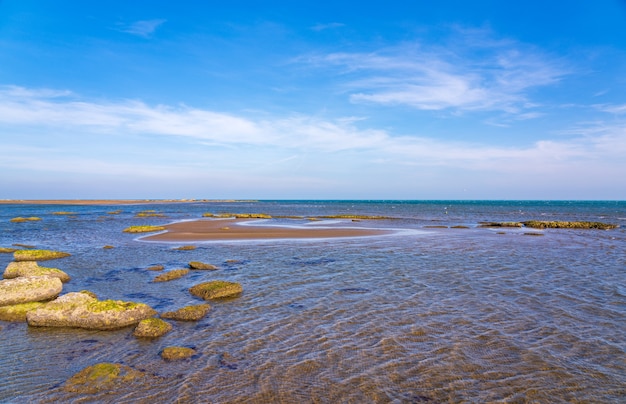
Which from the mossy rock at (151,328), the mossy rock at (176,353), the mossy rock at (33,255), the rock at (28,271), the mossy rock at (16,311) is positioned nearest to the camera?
the mossy rock at (176,353)

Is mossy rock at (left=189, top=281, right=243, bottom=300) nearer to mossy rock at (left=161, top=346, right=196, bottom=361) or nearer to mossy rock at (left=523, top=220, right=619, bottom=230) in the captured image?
mossy rock at (left=161, top=346, right=196, bottom=361)

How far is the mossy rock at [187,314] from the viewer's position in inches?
471

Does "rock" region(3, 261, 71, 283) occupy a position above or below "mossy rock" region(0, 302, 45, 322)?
above

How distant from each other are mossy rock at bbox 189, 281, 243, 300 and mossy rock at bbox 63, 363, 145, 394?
5948 mm

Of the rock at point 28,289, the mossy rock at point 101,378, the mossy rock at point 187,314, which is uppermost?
the rock at point 28,289

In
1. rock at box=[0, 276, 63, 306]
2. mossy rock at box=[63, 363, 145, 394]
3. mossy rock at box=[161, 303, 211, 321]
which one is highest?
rock at box=[0, 276, 63, 306]

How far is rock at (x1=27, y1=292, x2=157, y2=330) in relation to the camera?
11.2 metres

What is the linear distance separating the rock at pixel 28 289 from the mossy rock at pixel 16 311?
61cm

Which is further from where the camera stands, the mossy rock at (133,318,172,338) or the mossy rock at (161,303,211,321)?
the mossy rock at (161,303,211,321)

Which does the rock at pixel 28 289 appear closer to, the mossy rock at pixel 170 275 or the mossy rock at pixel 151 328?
the mossy rock at pixel 170 275

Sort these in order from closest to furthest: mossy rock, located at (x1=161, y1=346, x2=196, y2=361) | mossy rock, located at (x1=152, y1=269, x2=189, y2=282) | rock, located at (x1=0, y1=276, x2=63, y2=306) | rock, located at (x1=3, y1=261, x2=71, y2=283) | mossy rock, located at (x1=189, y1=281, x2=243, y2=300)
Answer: mossy rock, located at (x1=161, y1=346, x2=196, y2=361) → rock, located at (x1=0, y1=276, x2=63, y2=306) → mossy rock, located at (x1=189, y1=281, x2=243, y2=300) → rock, located at (x1=3, y1=261, x2=71, y2=283) → mossy rock, located at (x1=152, y1=269, x2=189, y2=282)

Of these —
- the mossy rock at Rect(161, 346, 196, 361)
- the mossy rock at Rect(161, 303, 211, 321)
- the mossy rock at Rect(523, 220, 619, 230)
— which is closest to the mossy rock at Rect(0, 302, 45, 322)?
the mossy rock at Rect(161, 303, 211, 321)

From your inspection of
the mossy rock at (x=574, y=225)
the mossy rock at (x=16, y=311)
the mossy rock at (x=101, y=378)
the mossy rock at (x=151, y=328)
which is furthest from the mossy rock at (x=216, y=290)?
the mossy rock at (x=574, y=225)

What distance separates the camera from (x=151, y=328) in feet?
34.9
